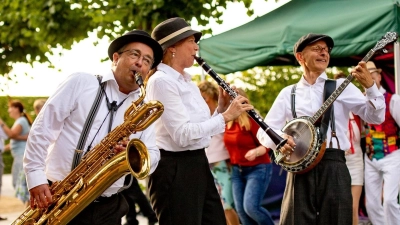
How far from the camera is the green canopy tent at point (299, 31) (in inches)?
264

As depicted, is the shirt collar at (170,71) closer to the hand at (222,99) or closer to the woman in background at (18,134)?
the hand at (222,99)

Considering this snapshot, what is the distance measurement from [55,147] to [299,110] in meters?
1.87

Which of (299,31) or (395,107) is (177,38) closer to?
(299,31)

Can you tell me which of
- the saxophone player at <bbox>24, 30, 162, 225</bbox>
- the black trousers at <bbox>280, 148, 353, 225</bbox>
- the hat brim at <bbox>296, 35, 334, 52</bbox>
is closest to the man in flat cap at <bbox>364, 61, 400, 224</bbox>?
the hat brim at <bbox>296, 35, 334, 52</bbox>

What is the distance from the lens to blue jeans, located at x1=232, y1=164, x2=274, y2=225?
24.5 ft

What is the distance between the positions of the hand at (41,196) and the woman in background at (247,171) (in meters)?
3.56

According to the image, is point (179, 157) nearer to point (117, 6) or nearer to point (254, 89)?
point (117, 6)

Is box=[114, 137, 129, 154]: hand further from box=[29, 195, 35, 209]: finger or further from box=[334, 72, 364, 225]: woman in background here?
box=[334, 72, 364, 225]: woman in background

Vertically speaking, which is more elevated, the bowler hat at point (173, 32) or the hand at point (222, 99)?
the bowler hat at point (173, 32)

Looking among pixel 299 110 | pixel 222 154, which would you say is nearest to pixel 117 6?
pixel 222 154

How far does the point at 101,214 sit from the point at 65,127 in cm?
56

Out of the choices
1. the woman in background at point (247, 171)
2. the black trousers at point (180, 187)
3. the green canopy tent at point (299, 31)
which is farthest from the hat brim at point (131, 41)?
the woman in background at point (247, 171)

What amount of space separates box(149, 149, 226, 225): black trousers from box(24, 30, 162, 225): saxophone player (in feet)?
1.34

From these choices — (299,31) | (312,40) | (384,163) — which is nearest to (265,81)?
(299,31)
